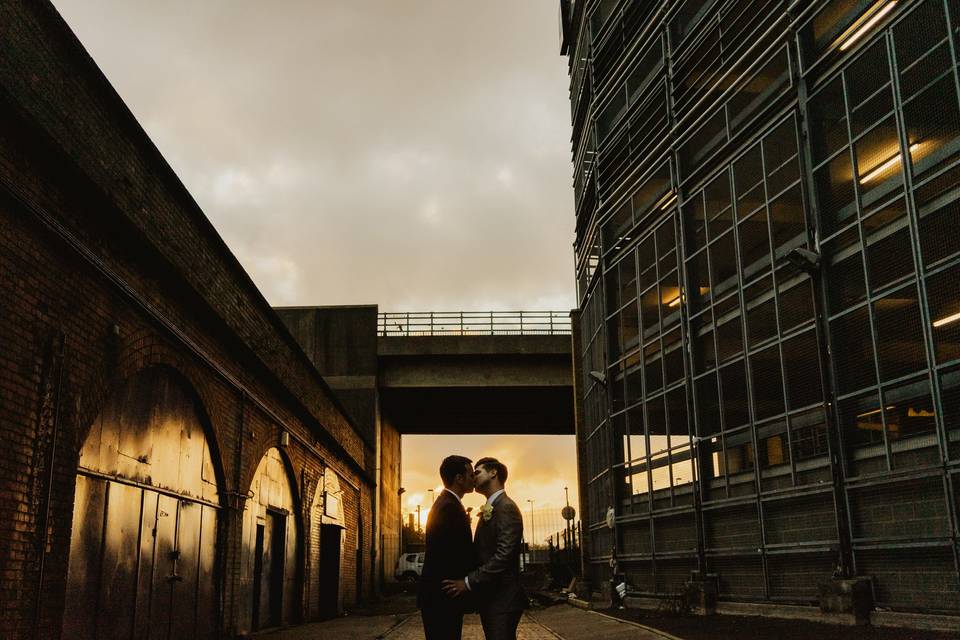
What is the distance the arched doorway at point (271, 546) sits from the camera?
50.0ft

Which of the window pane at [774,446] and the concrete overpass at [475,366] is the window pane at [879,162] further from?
the concrete overpass at [475,366]

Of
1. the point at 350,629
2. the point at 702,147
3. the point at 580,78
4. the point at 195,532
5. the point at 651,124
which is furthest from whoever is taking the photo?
the point at 580,78

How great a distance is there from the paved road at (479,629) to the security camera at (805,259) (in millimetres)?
6224

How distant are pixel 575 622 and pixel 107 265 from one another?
40.5ft

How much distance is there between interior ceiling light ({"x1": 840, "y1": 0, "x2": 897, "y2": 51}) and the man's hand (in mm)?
11480

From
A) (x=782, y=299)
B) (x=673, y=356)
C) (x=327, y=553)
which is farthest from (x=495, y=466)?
(x=327, y=553)

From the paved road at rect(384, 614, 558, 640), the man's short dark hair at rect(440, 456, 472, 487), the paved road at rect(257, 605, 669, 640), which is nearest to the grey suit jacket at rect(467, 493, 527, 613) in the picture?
the man's short dark hair at rect(440, 456, 472, 487)

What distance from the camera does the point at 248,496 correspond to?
14570mm

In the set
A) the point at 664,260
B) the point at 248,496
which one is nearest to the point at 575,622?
the point at 248,496

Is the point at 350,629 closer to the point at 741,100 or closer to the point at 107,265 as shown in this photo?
the point at 107,265

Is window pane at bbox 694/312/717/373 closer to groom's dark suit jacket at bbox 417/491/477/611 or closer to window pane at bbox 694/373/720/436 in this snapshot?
window pane at bbox 694/373/720/436

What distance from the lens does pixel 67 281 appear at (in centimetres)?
789

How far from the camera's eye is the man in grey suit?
17.6ft

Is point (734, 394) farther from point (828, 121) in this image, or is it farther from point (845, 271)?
point (828, 121)
